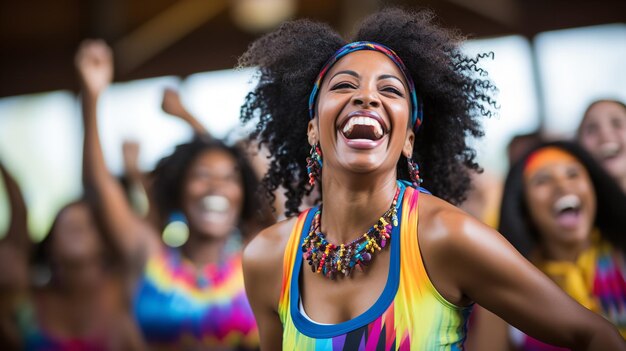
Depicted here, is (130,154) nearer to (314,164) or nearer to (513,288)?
(314,164)

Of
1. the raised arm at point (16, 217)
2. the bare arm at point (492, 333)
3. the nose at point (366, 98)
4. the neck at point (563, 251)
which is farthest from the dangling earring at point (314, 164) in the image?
the raised arm at point (16, 217)

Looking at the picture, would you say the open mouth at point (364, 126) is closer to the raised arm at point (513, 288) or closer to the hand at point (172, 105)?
the raised arm at point (513, 288)

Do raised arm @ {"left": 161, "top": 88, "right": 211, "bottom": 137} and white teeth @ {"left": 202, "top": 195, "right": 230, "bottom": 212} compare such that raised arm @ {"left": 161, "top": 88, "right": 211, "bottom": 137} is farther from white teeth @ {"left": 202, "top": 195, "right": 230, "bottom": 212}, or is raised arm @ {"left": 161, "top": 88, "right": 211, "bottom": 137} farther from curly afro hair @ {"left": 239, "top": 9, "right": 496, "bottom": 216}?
curly afro hair @ {"left": 239, "top": 9, "right": 496, "bottom": 216}

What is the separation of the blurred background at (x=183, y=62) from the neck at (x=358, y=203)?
5.10 metres

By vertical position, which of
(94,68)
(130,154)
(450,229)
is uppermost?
(94,68)

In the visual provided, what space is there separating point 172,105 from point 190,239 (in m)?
0.73

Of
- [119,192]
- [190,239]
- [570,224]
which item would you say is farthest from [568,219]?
[119,192]

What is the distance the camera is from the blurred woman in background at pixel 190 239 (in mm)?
3908

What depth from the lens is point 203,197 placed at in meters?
4.14

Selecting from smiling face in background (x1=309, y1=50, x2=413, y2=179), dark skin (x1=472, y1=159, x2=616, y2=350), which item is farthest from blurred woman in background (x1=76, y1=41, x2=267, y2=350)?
smiling face in background (x1=309, y1=50, x2=413, y2=179)

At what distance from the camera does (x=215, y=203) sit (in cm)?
412

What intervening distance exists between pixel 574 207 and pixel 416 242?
160cm

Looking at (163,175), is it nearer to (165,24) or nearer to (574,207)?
(574,207)

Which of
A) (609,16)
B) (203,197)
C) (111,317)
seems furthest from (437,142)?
(609,16)
